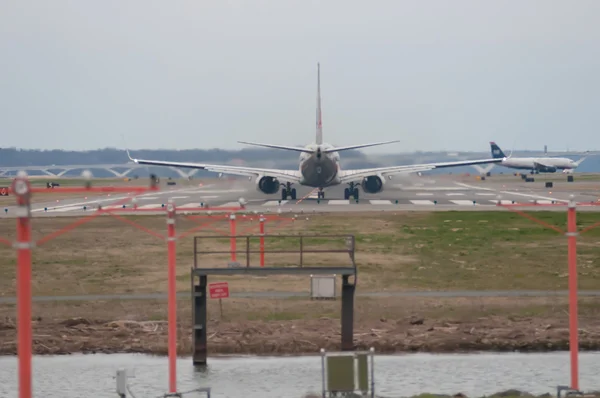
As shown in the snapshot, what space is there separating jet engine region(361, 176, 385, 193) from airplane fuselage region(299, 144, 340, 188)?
5.44m

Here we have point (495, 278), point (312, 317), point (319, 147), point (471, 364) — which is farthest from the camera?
point (319, 147)

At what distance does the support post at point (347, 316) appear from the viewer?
35219 millimetres

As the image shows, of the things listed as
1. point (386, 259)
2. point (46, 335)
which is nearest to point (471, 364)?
point (46, 335)

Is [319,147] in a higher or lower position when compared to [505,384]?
higher

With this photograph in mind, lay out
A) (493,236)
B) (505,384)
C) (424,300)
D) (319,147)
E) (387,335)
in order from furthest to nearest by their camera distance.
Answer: (319,147), (493,236), (424,300), (387,335), (505,384)

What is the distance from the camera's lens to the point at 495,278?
49.9 m

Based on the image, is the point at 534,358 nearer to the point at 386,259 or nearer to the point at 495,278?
the point at 495,278

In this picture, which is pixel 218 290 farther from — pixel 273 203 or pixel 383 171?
A: pixel 383 171

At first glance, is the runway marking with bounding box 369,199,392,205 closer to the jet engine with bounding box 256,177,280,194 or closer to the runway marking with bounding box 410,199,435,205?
the runway marking with bounding box 410,199,435,205

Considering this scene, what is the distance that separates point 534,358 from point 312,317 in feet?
29.5

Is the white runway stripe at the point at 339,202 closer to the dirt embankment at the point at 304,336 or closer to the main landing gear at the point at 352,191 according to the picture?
the main landing gear at the point at 352,191

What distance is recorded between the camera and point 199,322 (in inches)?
1389

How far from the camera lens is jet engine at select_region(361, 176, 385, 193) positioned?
351 feet

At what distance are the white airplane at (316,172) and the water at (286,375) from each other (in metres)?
61.7
